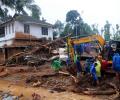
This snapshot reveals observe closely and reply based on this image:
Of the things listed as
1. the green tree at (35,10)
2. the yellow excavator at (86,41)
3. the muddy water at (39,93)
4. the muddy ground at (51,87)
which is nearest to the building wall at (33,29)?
the green tree at (35,10)

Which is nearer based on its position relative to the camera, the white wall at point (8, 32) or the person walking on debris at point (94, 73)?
the person walking on debris at point (94, 73)

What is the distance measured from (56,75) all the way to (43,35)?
24.4 meters

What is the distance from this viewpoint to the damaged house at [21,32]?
3951 centimetres

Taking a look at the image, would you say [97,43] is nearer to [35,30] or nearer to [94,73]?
[94,73]

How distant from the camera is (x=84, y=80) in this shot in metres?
16.7

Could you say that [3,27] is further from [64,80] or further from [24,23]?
[64,80]

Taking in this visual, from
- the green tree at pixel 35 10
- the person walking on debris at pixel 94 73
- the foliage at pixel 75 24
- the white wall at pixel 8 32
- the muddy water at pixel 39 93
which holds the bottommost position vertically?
the muddy water at pixel 39 93

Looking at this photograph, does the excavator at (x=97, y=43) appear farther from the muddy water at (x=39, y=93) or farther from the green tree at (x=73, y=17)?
the green tree at (x=73, y=17)

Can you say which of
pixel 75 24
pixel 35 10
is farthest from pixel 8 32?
pixel 75 24

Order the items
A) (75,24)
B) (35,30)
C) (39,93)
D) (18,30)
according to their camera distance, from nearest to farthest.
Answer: (39,93) < (18,30) < (35,30) < (75,24)

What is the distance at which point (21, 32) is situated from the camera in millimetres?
41375

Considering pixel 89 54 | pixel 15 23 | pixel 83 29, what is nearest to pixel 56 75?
pixel 89 54

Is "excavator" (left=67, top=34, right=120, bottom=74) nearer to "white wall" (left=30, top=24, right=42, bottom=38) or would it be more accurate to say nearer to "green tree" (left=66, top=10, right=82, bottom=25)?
"white wall" (left=30, top=24, right=42, bottom=38)

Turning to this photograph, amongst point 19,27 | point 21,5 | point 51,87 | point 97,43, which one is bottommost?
point 51,87
